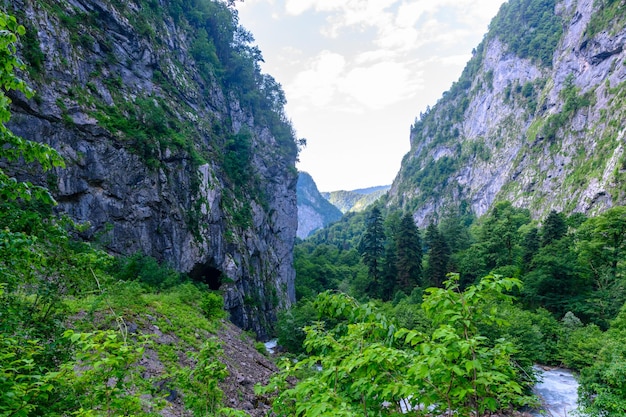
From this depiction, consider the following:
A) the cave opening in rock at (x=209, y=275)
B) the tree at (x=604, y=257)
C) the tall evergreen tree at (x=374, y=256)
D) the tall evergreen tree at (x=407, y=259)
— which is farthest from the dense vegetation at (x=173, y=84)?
the tree at (x=604, y=257)

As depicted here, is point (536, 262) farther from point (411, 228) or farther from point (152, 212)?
point (152, 212)

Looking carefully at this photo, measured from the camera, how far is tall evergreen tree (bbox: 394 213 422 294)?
3928 cm

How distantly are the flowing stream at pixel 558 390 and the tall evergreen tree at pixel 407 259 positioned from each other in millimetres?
18982

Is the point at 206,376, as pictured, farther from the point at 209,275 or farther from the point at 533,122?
the point at 533,122

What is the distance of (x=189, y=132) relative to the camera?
95.5 feet

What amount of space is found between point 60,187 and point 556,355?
3171 cm

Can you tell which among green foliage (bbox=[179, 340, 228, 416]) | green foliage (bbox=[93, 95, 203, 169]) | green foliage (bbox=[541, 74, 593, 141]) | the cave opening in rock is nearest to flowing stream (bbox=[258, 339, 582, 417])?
green foliage (bbox=[179, 340, 228, 416])

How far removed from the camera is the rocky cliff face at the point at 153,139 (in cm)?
1786

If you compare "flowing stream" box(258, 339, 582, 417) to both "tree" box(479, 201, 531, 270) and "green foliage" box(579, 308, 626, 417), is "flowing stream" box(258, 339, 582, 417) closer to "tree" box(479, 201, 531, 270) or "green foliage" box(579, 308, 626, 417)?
"green foliage" box(579, 308, 626, 417)

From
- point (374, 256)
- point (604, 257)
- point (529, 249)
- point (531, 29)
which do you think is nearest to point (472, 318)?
point (604, 257)

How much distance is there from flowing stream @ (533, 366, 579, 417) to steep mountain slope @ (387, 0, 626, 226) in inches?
1242

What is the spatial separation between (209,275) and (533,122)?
87683 mm

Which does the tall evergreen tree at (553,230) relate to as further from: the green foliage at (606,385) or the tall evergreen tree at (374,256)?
the green foliage at (606,385)

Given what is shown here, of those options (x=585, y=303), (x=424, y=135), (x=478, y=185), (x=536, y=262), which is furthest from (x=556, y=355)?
(x=424, y=135)
